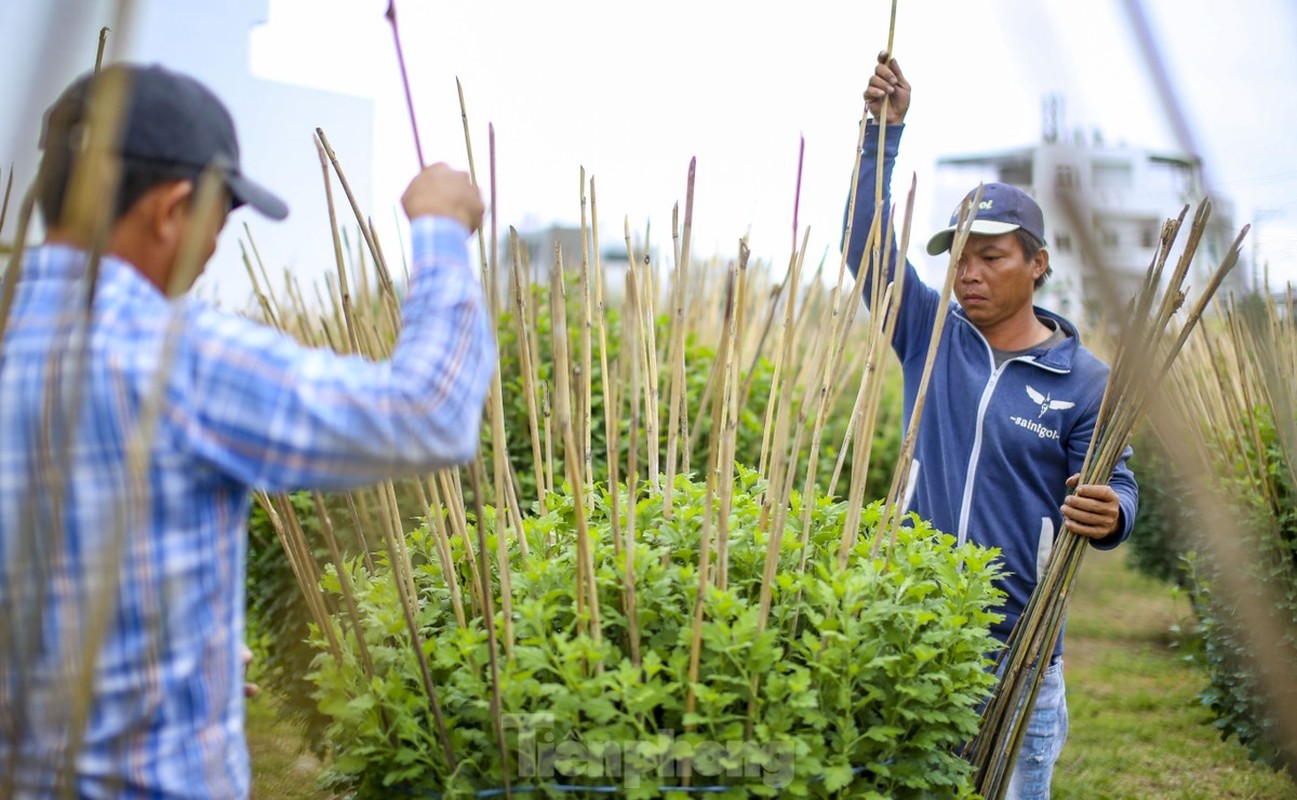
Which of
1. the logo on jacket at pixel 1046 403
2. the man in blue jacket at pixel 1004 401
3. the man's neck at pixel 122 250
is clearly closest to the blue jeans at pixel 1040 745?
the man in blue jacket at pixel 1004 401

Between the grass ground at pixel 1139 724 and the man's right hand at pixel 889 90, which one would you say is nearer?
the man's right hand at pixel 889 90

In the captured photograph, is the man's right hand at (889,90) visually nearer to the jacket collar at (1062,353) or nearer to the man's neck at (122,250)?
the jacket collar at (1062,353)

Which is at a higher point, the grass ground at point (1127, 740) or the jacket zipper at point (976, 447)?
the jacket zipper at point (976, 447)

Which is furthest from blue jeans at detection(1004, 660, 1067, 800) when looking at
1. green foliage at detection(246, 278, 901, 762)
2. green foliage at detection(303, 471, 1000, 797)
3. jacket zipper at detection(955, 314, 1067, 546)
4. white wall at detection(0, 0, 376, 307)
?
white wall at detection(0, 0, 376, 307)

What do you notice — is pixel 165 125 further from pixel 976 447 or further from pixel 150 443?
pixel 976 447

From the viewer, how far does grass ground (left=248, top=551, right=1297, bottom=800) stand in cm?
385

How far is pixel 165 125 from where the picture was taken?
1040 millimetres

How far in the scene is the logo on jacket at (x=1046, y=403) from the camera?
227 centimetres

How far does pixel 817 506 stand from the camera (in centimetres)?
188

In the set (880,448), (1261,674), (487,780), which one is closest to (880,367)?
(487,780)

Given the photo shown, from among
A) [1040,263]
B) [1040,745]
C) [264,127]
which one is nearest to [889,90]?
[1040,263]

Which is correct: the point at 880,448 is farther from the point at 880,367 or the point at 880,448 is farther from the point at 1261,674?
the point at 1261,674

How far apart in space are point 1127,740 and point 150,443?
4.39 metres

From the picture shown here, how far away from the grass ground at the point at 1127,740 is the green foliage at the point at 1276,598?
27 centimetres
